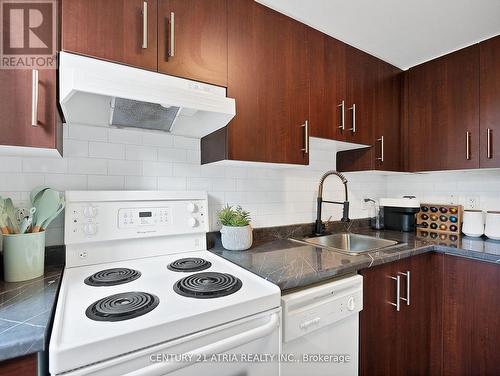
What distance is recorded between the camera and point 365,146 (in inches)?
72.3

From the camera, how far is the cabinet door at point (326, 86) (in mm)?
1527

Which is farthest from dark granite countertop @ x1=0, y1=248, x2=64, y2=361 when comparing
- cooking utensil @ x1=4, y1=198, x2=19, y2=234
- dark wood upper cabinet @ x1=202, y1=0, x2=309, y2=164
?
dark wood upper cabinet @ x1=202, y1=0, x2=309, y2=164

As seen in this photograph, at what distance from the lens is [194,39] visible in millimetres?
1149

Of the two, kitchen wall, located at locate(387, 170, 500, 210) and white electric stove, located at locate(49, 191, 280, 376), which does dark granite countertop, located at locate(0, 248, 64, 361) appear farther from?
kitchen wall, located at locate(387, 170, 500, 210)

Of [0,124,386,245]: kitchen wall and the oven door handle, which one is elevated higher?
[0,124,386,245]: kitchen wall

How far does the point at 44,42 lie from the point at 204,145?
767 mm

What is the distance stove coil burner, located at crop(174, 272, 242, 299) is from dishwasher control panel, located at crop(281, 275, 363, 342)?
209 millimetres

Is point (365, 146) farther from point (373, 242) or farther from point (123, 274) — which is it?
point (123, 274)

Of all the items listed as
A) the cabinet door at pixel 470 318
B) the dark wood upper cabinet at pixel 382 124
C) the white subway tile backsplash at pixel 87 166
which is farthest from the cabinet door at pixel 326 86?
the white subway tile backsplash at pixel 87 166

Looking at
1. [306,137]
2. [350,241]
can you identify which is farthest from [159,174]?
[350,241]

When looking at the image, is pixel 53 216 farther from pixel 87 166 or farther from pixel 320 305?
pixel 320 305

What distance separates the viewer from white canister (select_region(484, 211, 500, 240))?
162 cm

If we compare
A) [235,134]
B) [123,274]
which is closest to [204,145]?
[235,134]

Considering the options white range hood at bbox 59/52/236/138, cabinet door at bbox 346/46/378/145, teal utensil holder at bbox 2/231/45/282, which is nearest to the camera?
white range hood at bbox 59/52/236/138
